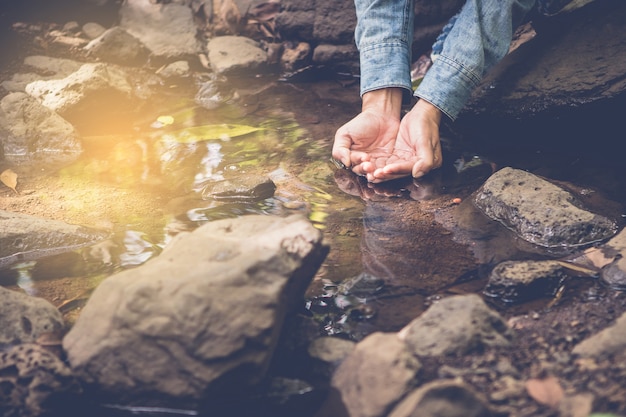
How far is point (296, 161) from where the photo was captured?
383 cm

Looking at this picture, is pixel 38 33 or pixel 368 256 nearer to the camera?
pixel 368 256

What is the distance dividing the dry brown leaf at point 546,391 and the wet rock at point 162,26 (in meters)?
5.02

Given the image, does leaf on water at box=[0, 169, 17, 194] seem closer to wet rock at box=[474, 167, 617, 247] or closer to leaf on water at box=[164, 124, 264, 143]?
leaf on water at box=[164, 124, 264, 143]

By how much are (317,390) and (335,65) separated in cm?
409

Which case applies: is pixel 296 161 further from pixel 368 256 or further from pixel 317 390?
pixel 317 390

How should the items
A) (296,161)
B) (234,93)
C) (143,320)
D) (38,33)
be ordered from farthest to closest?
(38,33) → (234,93) → (296,161) → (143,320)

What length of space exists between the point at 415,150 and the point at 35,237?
2.12m

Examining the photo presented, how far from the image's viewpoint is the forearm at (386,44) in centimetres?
383

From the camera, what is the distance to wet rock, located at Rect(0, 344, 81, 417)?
6.31 feet

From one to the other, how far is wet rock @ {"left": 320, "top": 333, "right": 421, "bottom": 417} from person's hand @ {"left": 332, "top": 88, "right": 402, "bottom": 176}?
5.53 feet

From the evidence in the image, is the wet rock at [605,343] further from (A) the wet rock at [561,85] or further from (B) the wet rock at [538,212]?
(A) the wet rock at [561,85]

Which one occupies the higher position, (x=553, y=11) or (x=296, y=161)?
(x=553, y=11)

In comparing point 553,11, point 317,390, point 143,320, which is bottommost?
point 317,390

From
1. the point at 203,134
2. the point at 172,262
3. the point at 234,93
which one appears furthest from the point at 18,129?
the point at 172,262
